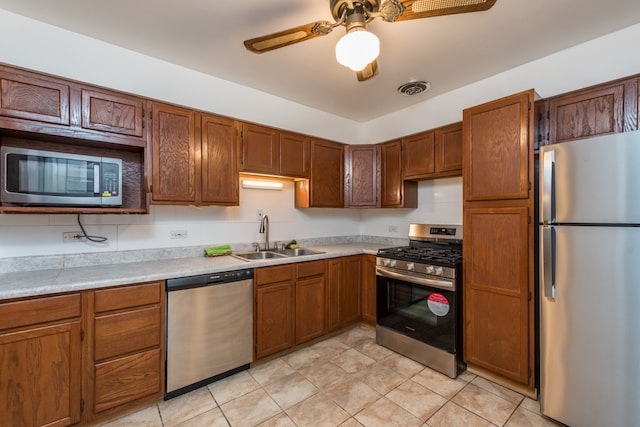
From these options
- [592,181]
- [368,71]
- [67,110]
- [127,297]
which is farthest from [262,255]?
[592,181]

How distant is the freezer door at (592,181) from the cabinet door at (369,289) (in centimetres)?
167

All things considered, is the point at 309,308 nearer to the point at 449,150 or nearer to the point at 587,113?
the point at 449,150

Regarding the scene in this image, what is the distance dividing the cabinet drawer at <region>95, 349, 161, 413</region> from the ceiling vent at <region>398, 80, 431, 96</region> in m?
3.01

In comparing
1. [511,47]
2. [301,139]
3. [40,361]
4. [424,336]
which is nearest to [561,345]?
[424,336]

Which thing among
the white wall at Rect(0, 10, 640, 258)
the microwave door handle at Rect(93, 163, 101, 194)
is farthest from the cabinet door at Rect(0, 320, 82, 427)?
the microwave door handle at Rect(93, 163, 101, 194)

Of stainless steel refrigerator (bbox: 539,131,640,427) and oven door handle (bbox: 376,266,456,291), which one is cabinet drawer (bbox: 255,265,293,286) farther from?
stainless steel refrigerator (bbox: 539,131,640,427)

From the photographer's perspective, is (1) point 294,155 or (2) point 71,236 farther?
(1) point 294,155

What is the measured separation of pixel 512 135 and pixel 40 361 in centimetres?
330

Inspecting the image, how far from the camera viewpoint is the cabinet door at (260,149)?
266cm

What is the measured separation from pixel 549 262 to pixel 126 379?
2743mm

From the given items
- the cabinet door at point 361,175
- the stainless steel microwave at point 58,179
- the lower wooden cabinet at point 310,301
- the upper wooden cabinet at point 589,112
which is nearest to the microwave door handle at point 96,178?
the stainless steel microwave at point 58,179

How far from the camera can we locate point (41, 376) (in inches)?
61.7

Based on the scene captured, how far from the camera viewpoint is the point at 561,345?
5.49 feet

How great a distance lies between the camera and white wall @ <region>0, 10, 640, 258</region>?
1878 mm
